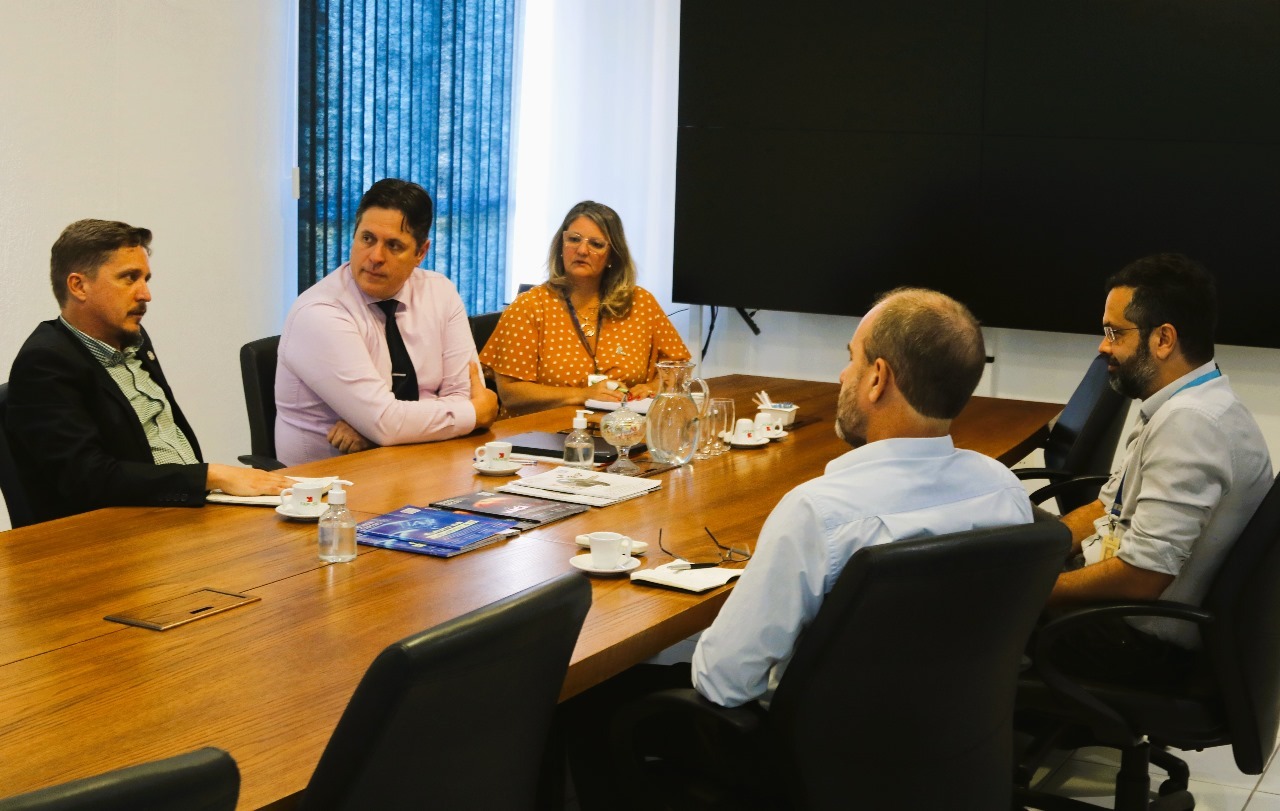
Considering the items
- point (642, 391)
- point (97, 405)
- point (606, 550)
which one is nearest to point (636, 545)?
point (606, 550)

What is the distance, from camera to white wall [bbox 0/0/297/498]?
15.1 feet

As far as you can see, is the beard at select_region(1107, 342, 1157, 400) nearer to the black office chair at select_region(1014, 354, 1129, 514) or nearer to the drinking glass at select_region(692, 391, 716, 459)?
the black office chair at select_region(1014, 354, 1129, 514)

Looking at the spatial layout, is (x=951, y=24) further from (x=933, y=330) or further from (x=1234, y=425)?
(x=933, y=330)

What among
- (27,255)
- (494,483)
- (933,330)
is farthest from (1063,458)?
(27,255)

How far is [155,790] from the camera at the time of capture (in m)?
1.05

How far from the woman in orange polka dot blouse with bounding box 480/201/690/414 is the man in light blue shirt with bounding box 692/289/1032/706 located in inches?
95.7

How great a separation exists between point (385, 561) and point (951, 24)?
14.3 ft

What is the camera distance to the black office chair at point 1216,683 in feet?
8.22

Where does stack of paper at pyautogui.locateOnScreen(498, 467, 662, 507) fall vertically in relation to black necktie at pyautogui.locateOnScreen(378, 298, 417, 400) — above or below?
below

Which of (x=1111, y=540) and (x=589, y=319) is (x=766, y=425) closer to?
(x=589, y=319)

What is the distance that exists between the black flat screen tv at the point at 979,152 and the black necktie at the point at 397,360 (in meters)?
2.79

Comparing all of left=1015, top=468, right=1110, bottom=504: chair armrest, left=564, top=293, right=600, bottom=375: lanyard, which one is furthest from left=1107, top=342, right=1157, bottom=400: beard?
left=564, top=293, right=600, bottom=375: lanyard

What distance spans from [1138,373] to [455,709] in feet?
6.40

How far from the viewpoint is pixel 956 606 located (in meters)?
1.86
